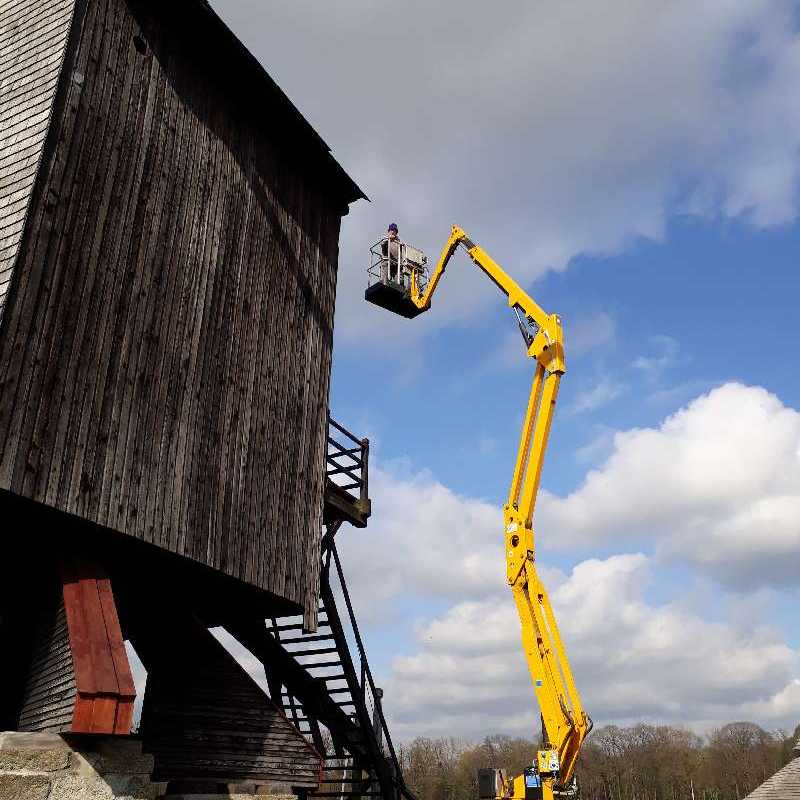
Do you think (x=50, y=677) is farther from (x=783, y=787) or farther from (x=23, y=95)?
(x=783, y=787)

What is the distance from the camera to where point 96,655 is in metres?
8.48

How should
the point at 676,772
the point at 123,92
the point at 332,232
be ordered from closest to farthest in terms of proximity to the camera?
the point at 123,92 → the point at 332,232 → the point at 676,772

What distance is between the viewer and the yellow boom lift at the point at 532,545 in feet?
50.6

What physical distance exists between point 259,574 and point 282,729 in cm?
248

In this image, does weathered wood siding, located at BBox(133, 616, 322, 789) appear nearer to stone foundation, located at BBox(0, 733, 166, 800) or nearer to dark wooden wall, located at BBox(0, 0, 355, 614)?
dark wooden wall, located at BBox(0, 0, 355, 614)

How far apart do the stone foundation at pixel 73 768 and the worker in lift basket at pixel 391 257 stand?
12.4m

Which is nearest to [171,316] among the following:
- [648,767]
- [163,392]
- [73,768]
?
[163,392]

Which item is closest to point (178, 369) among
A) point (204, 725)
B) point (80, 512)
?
point (80, 512)

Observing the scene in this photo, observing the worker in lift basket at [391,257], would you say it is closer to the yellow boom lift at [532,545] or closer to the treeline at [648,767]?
the yellow boom lift at [532,545]

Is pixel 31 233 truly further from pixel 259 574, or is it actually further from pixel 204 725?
pixel 204 725

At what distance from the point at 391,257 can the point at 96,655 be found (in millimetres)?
12386

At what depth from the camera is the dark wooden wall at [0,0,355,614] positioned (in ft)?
29.7

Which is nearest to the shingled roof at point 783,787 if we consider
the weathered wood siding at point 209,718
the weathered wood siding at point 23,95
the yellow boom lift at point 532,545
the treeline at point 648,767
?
the yellow boom lift at point 532,545

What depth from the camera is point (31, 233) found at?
8938mm
